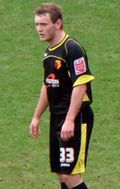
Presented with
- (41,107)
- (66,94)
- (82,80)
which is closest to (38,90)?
(41,107)

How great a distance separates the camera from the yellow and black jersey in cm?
634

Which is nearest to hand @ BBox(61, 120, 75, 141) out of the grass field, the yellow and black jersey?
the yellow and black jersey

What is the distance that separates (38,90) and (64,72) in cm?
449

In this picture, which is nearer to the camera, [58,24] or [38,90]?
[58,24]

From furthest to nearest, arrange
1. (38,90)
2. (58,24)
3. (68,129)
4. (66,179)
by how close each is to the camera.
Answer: (38,90), (66,179), (58,24), (68,129)

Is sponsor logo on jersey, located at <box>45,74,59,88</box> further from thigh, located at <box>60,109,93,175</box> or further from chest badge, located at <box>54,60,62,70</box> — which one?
thigh, located at <box>60,109,93,175</box>

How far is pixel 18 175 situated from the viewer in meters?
8.07

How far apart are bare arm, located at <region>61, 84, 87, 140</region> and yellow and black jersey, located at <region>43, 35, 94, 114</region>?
0.06 m

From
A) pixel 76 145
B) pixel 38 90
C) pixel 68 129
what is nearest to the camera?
pixel 68 129

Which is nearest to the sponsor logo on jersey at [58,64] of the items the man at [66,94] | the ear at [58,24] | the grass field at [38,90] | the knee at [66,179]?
the man at [66,94]

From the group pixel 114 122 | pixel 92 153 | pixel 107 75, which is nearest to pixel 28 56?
pixel 107 75

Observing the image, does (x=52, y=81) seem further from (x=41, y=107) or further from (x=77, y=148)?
(x=77, y=148)

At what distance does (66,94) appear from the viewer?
6551 millimetres

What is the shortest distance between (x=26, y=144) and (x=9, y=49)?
13.2 ft
